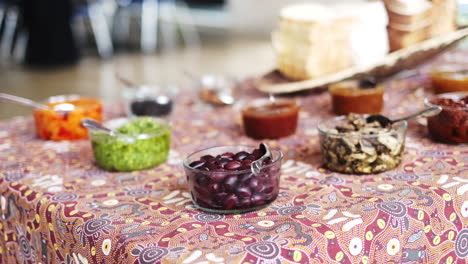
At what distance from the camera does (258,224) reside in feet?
3.01

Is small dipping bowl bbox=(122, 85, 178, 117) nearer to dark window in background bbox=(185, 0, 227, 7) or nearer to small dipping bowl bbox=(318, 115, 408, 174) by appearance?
small dipping bowl bbox=(318, 115, 408, 174)

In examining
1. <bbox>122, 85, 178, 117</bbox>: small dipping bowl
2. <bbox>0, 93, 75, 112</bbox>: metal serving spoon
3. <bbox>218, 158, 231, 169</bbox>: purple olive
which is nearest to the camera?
<bbox>218, 158, 231, 169</bbox>: purple olive

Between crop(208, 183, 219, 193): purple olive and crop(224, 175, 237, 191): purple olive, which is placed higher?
crop(224, 175, 237, 191): purple olive

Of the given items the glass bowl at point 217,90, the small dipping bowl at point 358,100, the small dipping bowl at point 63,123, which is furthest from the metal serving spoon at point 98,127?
the small dipping bowl at point 358,100

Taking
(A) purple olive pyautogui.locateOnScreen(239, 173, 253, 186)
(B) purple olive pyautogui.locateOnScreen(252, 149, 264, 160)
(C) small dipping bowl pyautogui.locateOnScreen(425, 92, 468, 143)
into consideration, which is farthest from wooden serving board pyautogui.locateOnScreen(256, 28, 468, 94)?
(A) purple olive pyautogui.locateOnScreen(239, 173, 253, 186)

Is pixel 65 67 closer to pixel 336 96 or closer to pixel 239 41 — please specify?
pixel 239 41

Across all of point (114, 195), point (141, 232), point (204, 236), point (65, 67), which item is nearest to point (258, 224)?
point (204, 236)

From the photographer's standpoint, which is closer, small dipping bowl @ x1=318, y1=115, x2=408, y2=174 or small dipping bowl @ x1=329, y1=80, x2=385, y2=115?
small dipping bowl @ x1=318, y1=115, x2=408, y2=174

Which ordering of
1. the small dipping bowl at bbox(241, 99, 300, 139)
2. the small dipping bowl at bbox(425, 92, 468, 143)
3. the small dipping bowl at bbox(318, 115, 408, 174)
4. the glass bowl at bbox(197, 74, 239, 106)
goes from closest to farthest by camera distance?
the small dipping bowl at bbox(318, 115, 408, 174) < the small dipping bowl at bbox(425, 92, 468, 143) < the small dipping bowl at bbox(241, 99, 300, 139) < the glass bowl at bbox(197, 74, 239, 106)

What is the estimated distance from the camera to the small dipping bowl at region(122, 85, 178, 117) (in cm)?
171

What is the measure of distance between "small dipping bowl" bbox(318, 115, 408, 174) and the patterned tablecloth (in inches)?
1.0

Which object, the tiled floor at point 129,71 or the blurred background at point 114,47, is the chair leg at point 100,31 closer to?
the blurred background at point 114,47

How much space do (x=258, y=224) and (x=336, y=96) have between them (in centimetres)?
78

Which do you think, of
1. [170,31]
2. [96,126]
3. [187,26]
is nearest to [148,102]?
[96,126]
